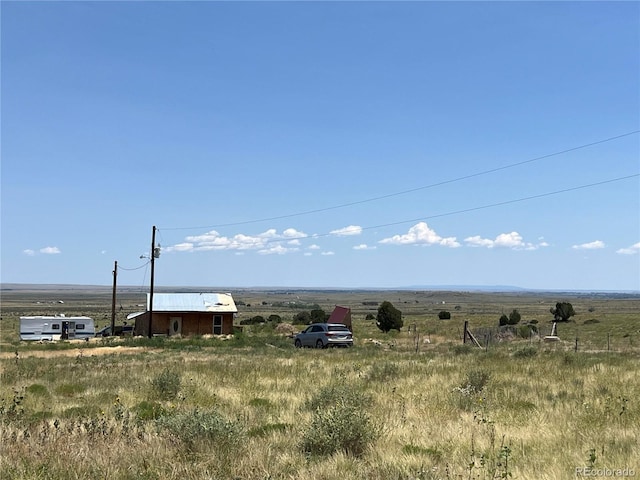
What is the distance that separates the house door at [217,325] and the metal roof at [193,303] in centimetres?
104

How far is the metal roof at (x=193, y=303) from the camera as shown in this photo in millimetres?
48375

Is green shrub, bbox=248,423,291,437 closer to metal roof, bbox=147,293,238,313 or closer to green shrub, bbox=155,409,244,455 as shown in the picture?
green shrub, bbox=155,409,244,455

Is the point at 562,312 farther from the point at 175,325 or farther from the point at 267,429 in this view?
the point at 267,429

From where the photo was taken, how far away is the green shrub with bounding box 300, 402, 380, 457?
8.10 meters

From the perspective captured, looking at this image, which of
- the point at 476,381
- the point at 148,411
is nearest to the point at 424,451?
the point at 148,411

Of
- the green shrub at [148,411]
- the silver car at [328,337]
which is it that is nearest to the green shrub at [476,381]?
the green shrub at [148,411]

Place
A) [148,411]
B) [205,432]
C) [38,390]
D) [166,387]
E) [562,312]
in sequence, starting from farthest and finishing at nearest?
[562,312] → [38,390] → [166,387] → [148,411] → [205,432]

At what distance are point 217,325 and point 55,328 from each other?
43.7 feet

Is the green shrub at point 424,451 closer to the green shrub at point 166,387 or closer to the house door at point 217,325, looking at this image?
the green shrub at point 166,387

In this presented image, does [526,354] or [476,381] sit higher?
[476,381]

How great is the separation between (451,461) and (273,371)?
1167 cm

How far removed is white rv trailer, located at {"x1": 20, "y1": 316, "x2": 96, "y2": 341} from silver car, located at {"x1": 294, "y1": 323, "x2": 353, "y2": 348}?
2188 cm

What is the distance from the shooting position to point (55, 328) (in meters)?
49.9

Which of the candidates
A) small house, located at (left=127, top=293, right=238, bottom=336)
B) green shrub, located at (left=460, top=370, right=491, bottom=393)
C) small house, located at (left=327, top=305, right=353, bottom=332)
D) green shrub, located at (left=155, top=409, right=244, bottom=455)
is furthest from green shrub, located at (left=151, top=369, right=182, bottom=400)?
small house, located at (left=127, top=293, right=238, bottom=336)
